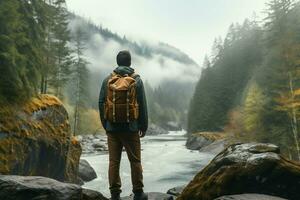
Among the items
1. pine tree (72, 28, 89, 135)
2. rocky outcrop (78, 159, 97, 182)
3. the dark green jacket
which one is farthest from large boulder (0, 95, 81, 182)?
pine tree (72, 28, 89, 135)

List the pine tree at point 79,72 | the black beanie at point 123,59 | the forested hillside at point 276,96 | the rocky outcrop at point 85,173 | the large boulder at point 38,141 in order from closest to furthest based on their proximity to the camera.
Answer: the black beanie at point 123,59 < the large boulder at point 38,141 < the rocky outcrop at point 85,173 < the forested hillside at point 276,96 < the pine tree at point 79,72

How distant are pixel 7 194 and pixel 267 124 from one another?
30588 mm

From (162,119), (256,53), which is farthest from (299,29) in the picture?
(162,119)

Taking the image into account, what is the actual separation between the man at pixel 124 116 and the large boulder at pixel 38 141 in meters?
10.0

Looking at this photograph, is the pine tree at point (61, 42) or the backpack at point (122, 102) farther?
the pine tree at point (61, 42)

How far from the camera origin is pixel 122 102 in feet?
22.5

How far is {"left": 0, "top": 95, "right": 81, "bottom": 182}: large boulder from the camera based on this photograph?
16406mm

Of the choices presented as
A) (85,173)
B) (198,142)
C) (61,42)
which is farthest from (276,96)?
(198,142)

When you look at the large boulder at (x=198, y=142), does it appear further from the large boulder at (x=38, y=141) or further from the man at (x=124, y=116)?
the man at (x=124, y=116)

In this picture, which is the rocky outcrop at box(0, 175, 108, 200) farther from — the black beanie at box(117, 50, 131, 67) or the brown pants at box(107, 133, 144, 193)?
the black beanie at box(117, 50, 131, 67)

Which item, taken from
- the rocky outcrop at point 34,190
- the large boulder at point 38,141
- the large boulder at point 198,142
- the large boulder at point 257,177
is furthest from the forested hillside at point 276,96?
the rocky outcrop at point 34,190

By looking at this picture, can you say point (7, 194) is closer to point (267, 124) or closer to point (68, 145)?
point (68, 145)

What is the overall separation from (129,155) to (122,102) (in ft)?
3.42

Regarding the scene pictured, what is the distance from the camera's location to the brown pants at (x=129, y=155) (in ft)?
23.2
